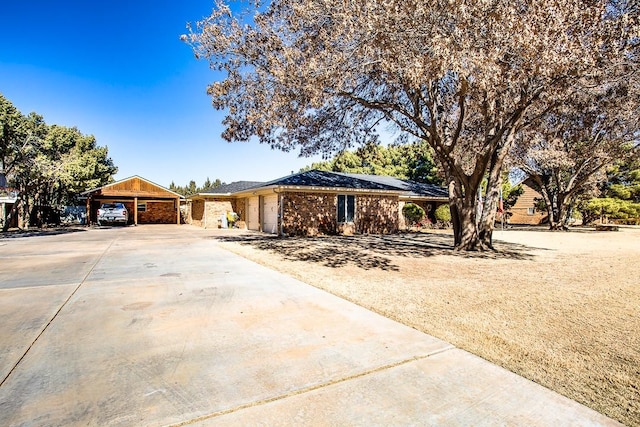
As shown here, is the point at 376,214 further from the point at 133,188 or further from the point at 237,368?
the point at 133,188

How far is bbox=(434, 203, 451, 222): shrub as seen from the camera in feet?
74.0

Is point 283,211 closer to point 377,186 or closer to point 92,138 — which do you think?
point 377,186

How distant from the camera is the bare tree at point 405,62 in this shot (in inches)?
248

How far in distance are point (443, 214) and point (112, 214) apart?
24.9 m

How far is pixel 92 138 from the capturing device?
119ft

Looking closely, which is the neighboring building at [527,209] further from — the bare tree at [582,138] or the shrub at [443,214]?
the shrub at [443,214]

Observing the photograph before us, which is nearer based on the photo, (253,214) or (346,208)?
(346,208)

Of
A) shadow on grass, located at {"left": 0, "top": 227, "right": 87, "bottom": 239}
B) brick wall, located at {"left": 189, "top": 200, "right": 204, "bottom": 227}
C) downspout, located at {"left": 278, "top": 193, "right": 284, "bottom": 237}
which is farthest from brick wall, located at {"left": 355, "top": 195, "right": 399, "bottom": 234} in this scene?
shadow on grass, located at {"left": 0, "top": 227, "right": 87, "bottom": 239}

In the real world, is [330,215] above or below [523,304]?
above

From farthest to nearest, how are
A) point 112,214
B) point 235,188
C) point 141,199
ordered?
1. point 141,199
2. point 112,214
3. point 235,188

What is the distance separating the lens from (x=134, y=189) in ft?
88.6

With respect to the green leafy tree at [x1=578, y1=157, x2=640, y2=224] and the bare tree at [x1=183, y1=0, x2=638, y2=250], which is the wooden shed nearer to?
the bare tree at [x1=183, y1=0, x2=638, y2=250]

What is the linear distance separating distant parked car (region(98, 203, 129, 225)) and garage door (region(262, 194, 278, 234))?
13520 millimetres

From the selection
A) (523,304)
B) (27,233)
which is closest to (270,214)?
(27,233)
